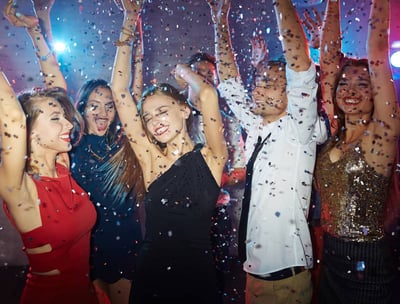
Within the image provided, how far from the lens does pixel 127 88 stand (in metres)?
1.63

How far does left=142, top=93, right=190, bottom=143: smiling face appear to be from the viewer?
158 centimetres

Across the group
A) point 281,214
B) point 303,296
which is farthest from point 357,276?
point 281,214

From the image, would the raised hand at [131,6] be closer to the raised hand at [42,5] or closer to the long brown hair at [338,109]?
the raised hand at [42,5]

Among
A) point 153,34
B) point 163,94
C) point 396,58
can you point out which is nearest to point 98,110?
point 163,94

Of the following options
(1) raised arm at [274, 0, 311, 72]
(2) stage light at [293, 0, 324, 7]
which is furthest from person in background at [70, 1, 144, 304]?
(2) stage light at [293, 0, 324, 7]

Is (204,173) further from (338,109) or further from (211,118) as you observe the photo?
(338,109)

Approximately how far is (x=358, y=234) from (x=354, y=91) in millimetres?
568

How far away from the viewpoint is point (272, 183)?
1488 millimetres

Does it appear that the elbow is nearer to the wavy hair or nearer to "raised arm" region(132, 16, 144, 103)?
"raised arm" region(132, 16, 144, 103)

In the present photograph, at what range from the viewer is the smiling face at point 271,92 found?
1.54 metres

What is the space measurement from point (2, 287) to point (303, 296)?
5.84ft

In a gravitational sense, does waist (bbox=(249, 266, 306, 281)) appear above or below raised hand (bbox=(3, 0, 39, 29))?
below

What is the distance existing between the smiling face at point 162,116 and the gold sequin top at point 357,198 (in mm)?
679

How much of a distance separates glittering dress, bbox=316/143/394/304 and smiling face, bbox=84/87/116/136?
41.4 inches
